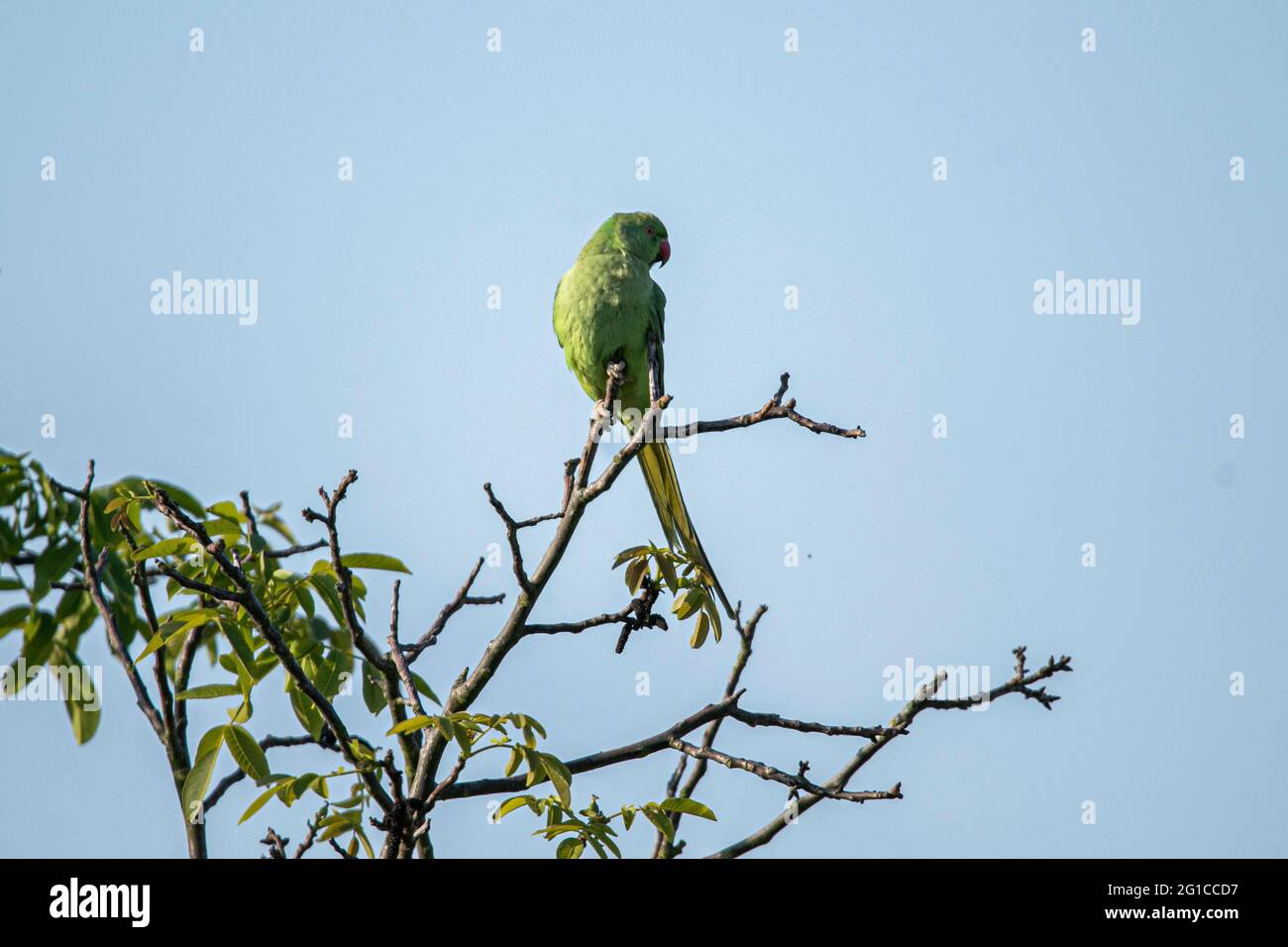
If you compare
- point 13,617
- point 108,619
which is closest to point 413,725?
point 108,619

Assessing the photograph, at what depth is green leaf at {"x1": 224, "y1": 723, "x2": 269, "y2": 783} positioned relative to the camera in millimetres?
3529

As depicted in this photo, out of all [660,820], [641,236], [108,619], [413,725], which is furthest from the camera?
[641,236]

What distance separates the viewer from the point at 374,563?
4098 mm

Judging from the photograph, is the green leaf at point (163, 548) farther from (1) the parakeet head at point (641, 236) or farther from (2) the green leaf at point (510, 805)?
(1) the parakeet head at point (641, 236)

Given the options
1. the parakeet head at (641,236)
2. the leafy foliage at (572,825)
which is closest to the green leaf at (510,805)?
the leafy foliage at (572,825)

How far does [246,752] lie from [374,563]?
78 cm

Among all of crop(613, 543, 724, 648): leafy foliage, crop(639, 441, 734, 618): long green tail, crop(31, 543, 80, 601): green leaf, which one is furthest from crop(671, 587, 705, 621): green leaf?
crop(31, 543, 80, 601): green leaf

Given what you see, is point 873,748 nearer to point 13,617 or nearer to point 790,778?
point 790,778

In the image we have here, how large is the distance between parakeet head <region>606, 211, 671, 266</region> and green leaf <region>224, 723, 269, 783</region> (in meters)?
4.26

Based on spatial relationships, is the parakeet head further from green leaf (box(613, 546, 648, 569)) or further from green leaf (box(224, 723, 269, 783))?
green leaf (box(224, 723, 269, 783))

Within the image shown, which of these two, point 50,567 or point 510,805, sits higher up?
point 50,567
